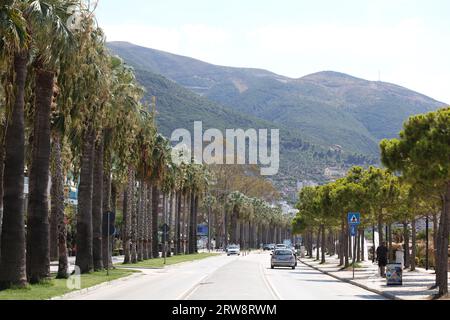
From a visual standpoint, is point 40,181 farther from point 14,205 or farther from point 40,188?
point 14,205

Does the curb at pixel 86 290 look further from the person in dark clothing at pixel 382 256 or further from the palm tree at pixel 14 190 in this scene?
the person in dark clothing at pixel 382 256

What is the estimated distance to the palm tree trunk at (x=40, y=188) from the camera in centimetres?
2964

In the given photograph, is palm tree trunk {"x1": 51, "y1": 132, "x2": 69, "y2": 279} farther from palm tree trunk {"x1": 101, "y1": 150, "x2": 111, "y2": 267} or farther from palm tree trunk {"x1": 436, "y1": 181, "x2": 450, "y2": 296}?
palm tree trunk {"x1": 436, "y1": 181, "x2": 450, "y2": 296}

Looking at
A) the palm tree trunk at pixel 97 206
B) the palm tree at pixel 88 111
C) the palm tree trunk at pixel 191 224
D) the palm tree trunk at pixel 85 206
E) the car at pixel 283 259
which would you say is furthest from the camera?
the palm tree trunk at pixel 191 224

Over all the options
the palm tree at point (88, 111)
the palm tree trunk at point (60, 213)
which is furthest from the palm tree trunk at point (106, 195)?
the palm tree trunk at point (60, 213)

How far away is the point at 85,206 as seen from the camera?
1556 inches

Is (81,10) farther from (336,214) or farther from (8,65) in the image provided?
(336,214)

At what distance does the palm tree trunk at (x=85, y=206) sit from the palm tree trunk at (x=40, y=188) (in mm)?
9018

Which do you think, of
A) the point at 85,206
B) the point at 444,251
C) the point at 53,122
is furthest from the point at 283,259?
the point at 444,251

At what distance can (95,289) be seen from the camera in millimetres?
30516

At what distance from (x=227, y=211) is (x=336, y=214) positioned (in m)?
88.1
